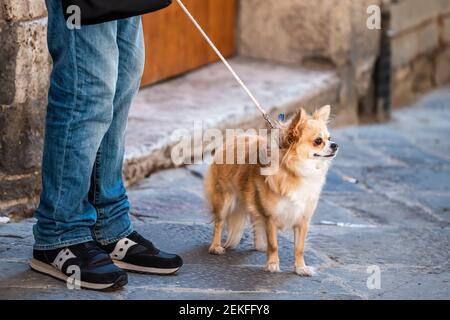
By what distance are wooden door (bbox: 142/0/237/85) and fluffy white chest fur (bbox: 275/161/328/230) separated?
2.39m

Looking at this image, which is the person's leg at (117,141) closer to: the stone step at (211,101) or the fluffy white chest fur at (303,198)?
the fluffy white chest fur at (303,198)

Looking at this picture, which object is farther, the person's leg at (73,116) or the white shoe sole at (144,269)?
the white shoe sole at (144,269)

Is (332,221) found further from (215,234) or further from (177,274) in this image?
(177,274)

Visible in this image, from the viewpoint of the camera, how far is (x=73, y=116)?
3.04 m

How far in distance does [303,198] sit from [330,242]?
21.9 inches

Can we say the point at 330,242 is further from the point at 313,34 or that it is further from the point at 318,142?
the point at 313,34

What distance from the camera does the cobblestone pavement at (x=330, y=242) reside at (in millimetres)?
3232

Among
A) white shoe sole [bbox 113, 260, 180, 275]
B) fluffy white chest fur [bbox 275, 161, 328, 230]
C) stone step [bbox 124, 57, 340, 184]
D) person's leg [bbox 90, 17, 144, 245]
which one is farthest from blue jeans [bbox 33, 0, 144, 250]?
stone step [bbox 124, 57, 340, 184]

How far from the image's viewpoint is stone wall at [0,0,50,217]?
373cm

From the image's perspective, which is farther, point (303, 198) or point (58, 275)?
point (303, 198)

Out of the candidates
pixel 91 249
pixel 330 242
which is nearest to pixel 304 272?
pixel 330 242

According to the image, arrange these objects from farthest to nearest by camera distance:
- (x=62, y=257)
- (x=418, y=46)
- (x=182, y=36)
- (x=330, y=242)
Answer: (x=418, y=46)
(x=182, y=36)
(x=330, y=242)
(x=62, y=257)

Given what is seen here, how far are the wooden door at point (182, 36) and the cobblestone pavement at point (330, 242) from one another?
1.05 m

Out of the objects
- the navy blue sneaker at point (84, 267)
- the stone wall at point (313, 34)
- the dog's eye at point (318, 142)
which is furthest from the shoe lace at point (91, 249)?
the stone wall at point (313, 34)
